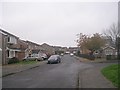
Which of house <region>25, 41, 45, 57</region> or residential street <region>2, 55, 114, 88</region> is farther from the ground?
house <region>25, 41, 45, 57</region>

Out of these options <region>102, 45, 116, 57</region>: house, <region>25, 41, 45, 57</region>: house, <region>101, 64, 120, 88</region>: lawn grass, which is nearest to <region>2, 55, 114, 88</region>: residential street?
<region>101, 64, 120, 88</region>: lawn grass

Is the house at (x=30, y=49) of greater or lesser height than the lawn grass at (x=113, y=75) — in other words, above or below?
above

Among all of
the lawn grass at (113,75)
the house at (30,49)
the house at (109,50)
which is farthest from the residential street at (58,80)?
the house at (109,50)

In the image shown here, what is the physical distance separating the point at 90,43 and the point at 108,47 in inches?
665

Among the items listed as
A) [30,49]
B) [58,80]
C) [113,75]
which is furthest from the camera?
[30,49]

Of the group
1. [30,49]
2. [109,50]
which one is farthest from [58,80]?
[30,49]

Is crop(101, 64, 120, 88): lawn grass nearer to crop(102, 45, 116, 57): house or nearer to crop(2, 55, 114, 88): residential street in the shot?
crop(2, 55, 114, 88): residential street

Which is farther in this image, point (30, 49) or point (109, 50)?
point (30, 49)

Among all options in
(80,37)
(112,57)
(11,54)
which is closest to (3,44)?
(11,54)

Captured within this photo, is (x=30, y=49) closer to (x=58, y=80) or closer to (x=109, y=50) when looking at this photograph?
(x=109, y=50)

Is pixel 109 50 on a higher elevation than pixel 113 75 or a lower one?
higher

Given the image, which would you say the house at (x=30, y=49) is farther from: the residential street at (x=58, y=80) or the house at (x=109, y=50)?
the residential street at (x=58, y=80)

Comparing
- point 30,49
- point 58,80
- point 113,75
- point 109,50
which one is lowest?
point 58,80

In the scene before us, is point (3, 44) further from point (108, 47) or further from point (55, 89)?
point (108, 47)
